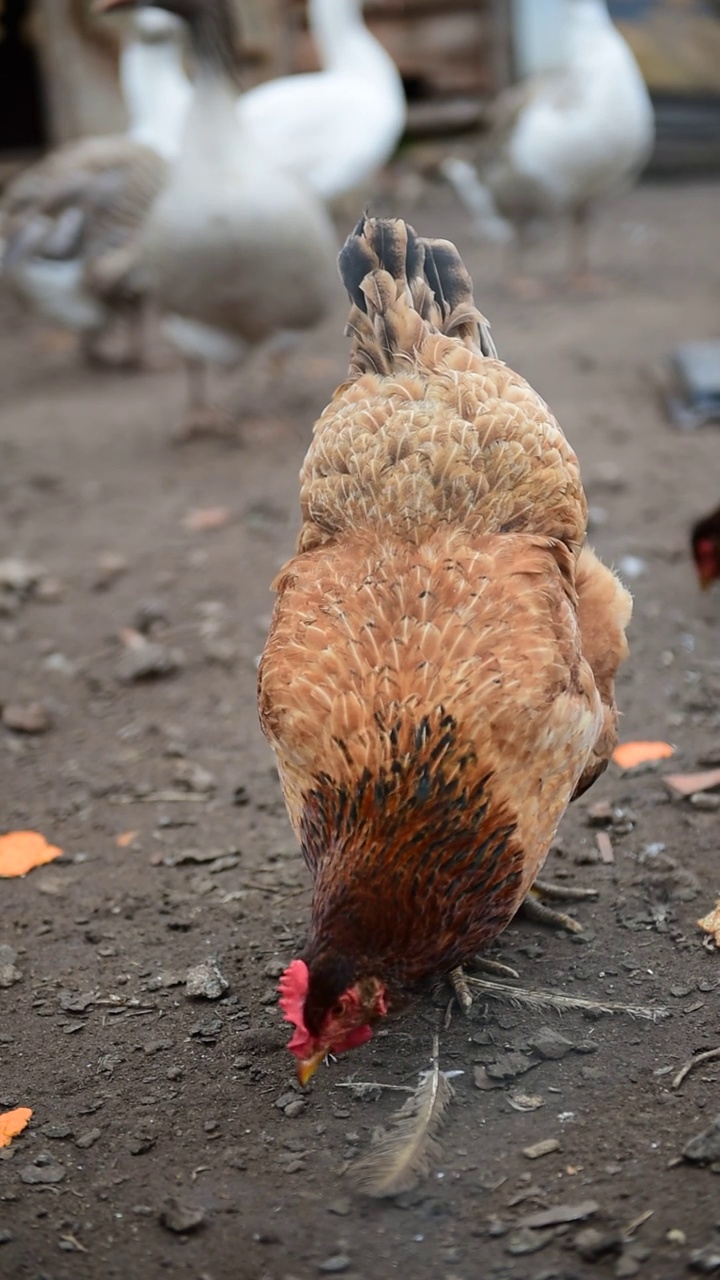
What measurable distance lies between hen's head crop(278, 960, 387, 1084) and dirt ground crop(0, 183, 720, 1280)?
0.24 metres

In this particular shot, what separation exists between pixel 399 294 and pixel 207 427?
3683 millimetres

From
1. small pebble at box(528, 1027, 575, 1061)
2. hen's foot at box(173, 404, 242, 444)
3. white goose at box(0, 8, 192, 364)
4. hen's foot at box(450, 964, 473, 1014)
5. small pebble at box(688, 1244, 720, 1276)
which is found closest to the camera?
small pebble at box(688, 1244, 720, 1276)

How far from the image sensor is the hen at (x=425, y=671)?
2146 millimetres

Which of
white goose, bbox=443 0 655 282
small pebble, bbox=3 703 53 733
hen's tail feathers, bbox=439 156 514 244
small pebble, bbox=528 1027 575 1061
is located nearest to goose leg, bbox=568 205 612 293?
white goose, bbox=443 0 655 282

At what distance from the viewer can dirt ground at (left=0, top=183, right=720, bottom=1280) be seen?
6.65 feet

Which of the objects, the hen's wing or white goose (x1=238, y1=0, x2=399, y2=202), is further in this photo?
white goose (x1=238, y1=0, x2=399, y2=202)

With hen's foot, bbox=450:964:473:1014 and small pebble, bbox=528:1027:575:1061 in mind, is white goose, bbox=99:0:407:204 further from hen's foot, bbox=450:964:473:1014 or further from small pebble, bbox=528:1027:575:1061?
small pebble, bbox=528:1027:575:1061

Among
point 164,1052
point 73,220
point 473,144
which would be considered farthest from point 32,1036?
point 473,144

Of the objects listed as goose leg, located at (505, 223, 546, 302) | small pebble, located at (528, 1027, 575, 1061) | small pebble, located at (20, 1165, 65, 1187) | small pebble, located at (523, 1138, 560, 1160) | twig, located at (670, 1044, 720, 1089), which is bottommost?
goose leg, located at (505, 223, 546, 302)

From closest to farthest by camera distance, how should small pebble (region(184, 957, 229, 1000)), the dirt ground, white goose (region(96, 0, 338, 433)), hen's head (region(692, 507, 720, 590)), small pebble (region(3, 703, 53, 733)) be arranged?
1. the dirt ground
2. small pebble (region(184, 957, 229, 1000))
3. small pebble (region(3, 703, 53, 733))
4. hen's head (region(692, 507, 720, 590))
5. white goose (region(96, 0, 338, 433))

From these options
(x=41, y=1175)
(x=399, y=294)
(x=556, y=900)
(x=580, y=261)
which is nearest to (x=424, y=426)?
(x=399, y=294)

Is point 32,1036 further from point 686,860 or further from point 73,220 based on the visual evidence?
point 73,220

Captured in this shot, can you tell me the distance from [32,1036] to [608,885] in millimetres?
1353

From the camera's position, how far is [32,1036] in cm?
Answer: 260
